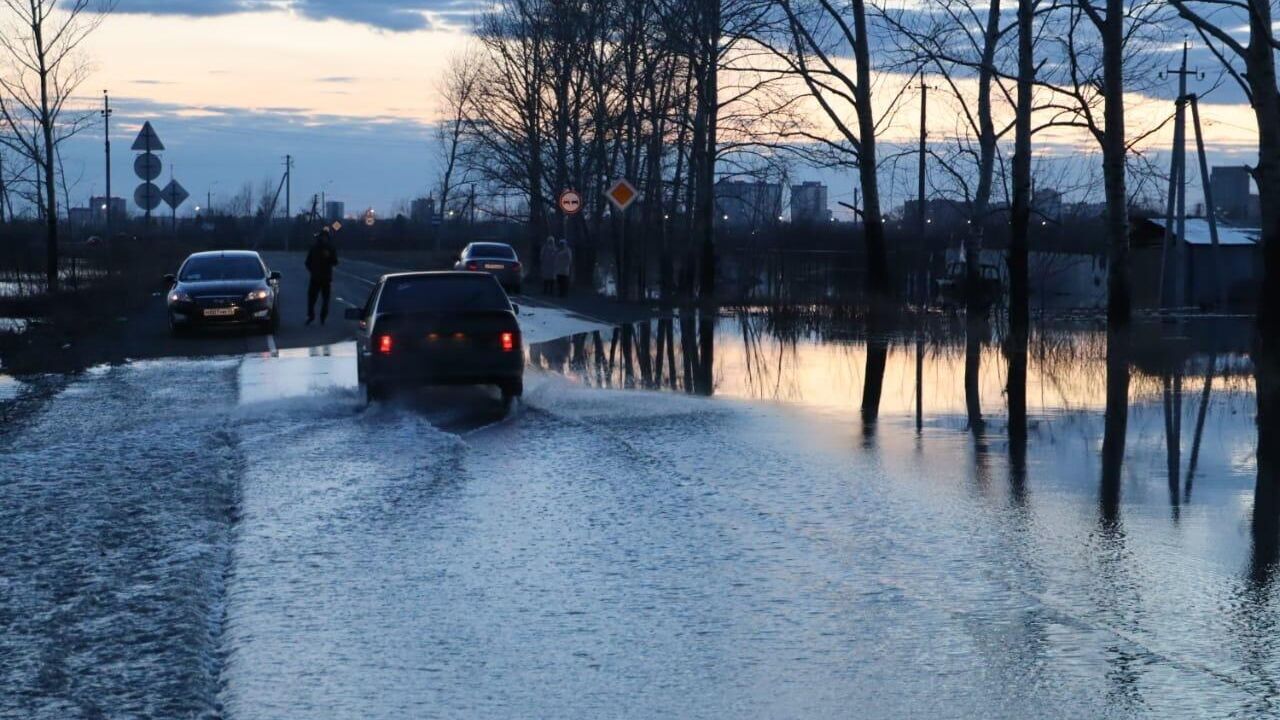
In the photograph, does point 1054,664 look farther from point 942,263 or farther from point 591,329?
point 942,263

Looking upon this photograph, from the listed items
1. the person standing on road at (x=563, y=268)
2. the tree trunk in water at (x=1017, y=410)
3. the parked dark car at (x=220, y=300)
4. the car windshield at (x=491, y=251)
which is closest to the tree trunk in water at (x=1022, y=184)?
the tree trunk in water at (x=1017, y=410)

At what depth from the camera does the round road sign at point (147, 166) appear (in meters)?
36.5

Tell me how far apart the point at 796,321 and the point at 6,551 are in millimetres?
23035

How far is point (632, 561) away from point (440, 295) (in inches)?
360

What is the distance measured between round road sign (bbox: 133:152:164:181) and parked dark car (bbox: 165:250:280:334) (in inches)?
306

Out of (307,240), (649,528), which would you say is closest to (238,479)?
(649,528)

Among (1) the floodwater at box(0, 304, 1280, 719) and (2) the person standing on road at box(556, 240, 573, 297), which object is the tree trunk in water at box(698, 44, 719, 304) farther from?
(1) the floodwater at box(0, 304, 1280, 719)

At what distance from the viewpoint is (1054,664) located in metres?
6.28

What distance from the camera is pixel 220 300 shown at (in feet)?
92.5

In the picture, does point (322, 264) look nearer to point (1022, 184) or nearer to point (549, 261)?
point (1022, 184)

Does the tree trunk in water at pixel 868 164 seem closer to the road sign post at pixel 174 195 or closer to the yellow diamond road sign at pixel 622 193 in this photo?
the yellow diamond road sign at pixel 622 193

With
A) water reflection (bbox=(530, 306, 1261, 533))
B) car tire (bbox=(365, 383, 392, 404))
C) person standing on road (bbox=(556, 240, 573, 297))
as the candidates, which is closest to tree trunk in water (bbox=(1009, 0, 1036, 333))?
water reflection (bbox=(530, 306, 1261, 533))

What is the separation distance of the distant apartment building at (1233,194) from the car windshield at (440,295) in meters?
115

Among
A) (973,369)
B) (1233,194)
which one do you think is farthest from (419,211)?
(973,369)
